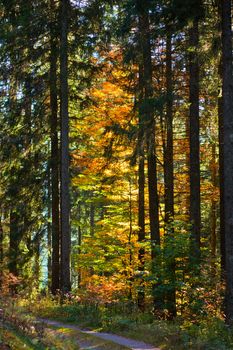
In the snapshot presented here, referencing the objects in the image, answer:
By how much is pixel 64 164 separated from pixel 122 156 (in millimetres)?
3554

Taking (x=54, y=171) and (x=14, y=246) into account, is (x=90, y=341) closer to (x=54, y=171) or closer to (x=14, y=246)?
(x=54, y=171)

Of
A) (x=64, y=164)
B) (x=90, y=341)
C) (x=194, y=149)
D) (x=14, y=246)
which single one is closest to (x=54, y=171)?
(x=64, y=164)

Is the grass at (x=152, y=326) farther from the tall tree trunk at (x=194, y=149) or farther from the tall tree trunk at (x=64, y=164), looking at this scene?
the tall tree trunk at (x=194, y=149)

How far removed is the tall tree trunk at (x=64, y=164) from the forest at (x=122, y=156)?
0.04m

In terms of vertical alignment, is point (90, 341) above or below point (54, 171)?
below

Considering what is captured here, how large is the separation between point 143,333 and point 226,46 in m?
7.34

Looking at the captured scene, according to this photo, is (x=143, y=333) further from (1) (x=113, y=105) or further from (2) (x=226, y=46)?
(1) (x=113, y=105)

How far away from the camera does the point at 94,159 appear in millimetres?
21812

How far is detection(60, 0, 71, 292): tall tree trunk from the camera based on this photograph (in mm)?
17125

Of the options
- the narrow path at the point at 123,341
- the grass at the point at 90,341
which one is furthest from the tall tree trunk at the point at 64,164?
the grass at the point at 90,341

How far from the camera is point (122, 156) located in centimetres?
2000

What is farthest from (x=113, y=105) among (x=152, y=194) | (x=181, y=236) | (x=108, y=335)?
(x=108, y=335)

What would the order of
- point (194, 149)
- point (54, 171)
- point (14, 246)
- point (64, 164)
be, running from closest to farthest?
1. point (194, 149)
2. point (64, 164)
3. point (54, 171)
4. point (14, 246)

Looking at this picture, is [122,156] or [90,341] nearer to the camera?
[90,341]
